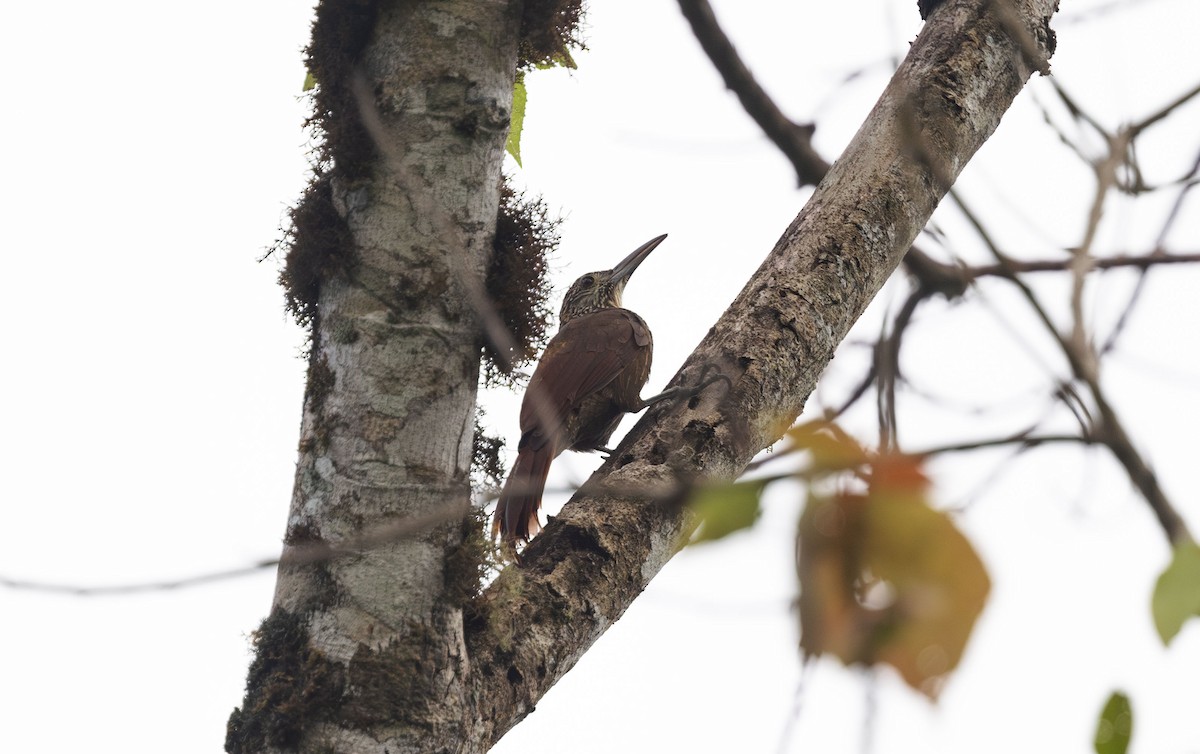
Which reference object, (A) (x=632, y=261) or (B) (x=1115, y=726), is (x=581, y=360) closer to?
(A) (x=632, y=261)

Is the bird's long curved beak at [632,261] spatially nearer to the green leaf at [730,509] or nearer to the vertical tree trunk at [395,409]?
the vertical tree trunk at [395,409]

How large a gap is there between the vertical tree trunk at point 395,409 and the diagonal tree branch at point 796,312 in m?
0.36

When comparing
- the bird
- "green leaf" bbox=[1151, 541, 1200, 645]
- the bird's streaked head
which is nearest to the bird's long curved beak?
the bird's streaked head

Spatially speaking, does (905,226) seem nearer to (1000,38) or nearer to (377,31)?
(1000,38)

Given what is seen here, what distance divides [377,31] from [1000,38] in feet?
4.98

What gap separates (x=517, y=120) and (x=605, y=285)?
2523mm

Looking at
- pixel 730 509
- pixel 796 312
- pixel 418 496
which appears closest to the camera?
pixel 730 509

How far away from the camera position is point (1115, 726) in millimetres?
1050

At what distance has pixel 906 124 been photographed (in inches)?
42.0

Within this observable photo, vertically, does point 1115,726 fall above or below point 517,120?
below

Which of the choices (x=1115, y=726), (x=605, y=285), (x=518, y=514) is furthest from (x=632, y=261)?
(x=1115, y=726)

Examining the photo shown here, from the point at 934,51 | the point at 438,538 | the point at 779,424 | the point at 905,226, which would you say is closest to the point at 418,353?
the point at 438,538

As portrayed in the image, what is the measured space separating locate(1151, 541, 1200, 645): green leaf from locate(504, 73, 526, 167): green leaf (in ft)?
5.59

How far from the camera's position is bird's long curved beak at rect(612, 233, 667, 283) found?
488cm
